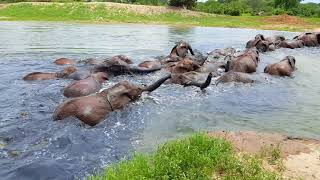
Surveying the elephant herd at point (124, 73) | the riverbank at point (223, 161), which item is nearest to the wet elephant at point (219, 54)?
the elephant herd at point (124, 73)

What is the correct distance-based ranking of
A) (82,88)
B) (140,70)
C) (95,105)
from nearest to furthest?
(95,105) < (82,88) < (140,70)

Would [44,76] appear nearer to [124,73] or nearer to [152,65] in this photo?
[124,73]

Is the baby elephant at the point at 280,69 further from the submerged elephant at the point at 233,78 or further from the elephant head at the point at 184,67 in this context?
the elephant head at the point at 184,67

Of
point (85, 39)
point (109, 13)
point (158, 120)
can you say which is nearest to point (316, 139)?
point (158, 120)

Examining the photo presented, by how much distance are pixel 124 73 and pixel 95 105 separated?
235 inches

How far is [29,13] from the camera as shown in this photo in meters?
62.8

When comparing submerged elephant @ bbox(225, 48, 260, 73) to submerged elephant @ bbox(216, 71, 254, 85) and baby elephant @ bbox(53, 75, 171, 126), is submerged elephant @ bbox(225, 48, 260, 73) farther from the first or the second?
baby elephant @ bbox(53, 75, 171, 126)

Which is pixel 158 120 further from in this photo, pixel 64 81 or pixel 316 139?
pixel 64 81

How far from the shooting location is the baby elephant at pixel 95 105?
10.3 m

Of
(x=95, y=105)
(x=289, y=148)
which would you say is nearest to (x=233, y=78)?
(x=95, y=105)

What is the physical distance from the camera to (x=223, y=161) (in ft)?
25.4

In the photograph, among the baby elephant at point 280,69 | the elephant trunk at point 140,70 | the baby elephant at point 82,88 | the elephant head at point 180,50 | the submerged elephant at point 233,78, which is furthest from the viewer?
the elephant head at point 180,50

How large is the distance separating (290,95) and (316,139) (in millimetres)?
4827

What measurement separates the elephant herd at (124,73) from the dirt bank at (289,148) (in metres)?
2.74
